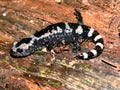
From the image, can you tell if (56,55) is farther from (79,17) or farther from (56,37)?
(79,17)

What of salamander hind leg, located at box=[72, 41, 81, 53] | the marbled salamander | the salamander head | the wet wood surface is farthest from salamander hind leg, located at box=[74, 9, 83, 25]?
the salamander head

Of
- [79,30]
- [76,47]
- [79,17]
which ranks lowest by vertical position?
[76,47]

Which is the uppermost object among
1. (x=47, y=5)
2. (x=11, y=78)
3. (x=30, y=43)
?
(x=47, y=5)

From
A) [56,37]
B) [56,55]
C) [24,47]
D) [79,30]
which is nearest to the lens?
[56,55]

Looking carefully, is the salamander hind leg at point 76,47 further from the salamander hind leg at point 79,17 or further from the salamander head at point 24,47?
the salamander head at point 24,47

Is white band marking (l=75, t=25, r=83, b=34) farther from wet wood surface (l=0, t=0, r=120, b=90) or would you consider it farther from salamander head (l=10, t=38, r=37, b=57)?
salamander head (l=10, t=38, r=37, b=57)

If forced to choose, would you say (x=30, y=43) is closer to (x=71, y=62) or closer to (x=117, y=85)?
(x=71, y=62)

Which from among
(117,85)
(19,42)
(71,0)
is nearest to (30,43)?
(19,42)

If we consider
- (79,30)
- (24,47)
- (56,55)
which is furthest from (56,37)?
(24,47)

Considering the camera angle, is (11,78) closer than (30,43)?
Yes
